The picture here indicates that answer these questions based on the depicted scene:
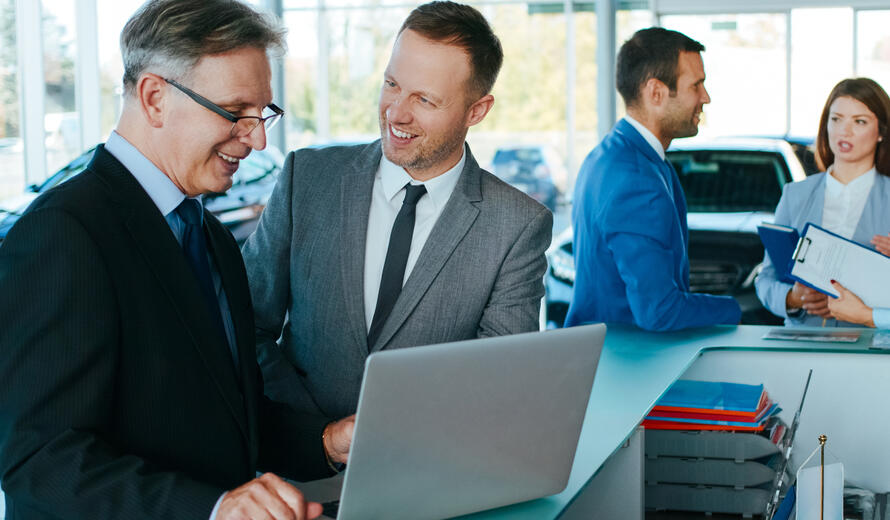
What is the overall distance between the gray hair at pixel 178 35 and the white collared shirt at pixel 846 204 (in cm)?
270

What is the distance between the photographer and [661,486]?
240 centimetres

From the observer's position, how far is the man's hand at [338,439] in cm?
172

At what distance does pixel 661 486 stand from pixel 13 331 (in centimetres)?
163

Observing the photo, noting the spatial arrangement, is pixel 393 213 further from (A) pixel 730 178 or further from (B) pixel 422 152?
(A) pixel 730 178

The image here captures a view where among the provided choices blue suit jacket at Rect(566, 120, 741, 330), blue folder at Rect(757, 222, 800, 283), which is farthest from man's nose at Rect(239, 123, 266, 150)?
blue folder at Rect(757, 222, 800, 283)

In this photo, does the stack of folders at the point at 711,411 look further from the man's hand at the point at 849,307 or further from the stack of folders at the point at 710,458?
the man's hand at the point at 849,307

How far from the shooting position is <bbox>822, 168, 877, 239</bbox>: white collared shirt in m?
3.56

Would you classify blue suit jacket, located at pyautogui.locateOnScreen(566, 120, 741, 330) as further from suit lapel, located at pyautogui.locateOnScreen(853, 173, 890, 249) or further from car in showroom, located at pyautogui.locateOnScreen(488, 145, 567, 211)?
car in showroom, located at pyautogui.locateOnScreen(488, 145, 567, 211)

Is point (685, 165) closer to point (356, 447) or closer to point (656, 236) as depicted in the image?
point (656, 236)

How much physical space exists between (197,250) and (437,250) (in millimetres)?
609

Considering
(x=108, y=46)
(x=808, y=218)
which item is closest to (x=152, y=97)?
(x=808, y=218)

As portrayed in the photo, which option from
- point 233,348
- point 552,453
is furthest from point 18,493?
point 552,453

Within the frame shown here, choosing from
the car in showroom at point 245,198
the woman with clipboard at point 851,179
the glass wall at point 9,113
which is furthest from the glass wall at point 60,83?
the woman with clipboard at point 851,179

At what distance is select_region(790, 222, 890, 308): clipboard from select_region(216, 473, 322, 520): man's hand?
212cm
